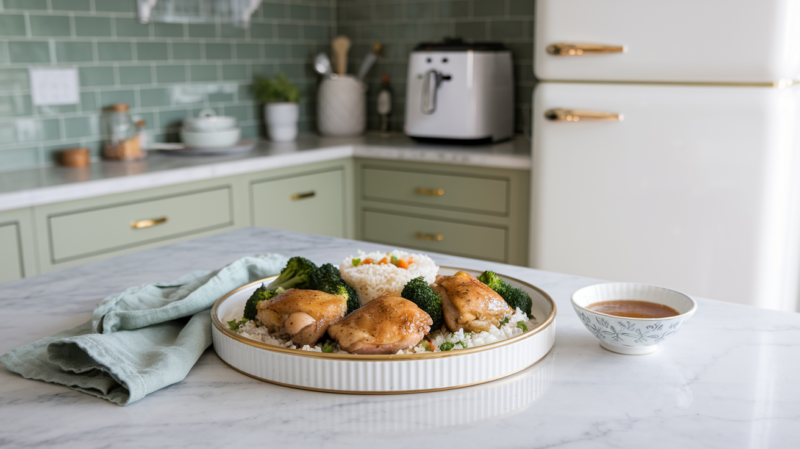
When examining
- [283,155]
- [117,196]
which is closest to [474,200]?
[283,155]

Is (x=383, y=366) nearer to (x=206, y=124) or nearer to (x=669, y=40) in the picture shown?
(x=669, y=40)

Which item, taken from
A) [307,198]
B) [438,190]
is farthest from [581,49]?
[307,198]

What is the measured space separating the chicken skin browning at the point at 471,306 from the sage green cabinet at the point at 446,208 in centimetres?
179

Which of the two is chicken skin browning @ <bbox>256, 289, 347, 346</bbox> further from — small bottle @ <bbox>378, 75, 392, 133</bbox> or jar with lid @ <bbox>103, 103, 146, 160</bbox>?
small bottle @ <bbox>378, 75, 392, 133</bbox>

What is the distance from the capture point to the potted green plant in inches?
126

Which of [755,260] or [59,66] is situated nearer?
[755,260]

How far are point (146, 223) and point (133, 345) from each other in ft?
5.11

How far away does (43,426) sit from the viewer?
693 mm

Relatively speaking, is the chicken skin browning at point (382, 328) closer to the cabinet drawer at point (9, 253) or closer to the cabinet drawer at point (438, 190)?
the cabinet drawer at point (9, 253)

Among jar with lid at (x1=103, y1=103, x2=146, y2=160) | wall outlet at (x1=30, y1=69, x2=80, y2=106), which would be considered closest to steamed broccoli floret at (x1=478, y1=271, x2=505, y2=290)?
jar with lid at (x1=103, y1=103, x2=146, y2=160)

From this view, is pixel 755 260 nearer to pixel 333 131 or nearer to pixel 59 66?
pixel 333 131

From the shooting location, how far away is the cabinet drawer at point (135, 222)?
2121 millimetres

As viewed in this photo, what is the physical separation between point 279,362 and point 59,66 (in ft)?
7.47

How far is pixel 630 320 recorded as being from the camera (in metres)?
0.81
